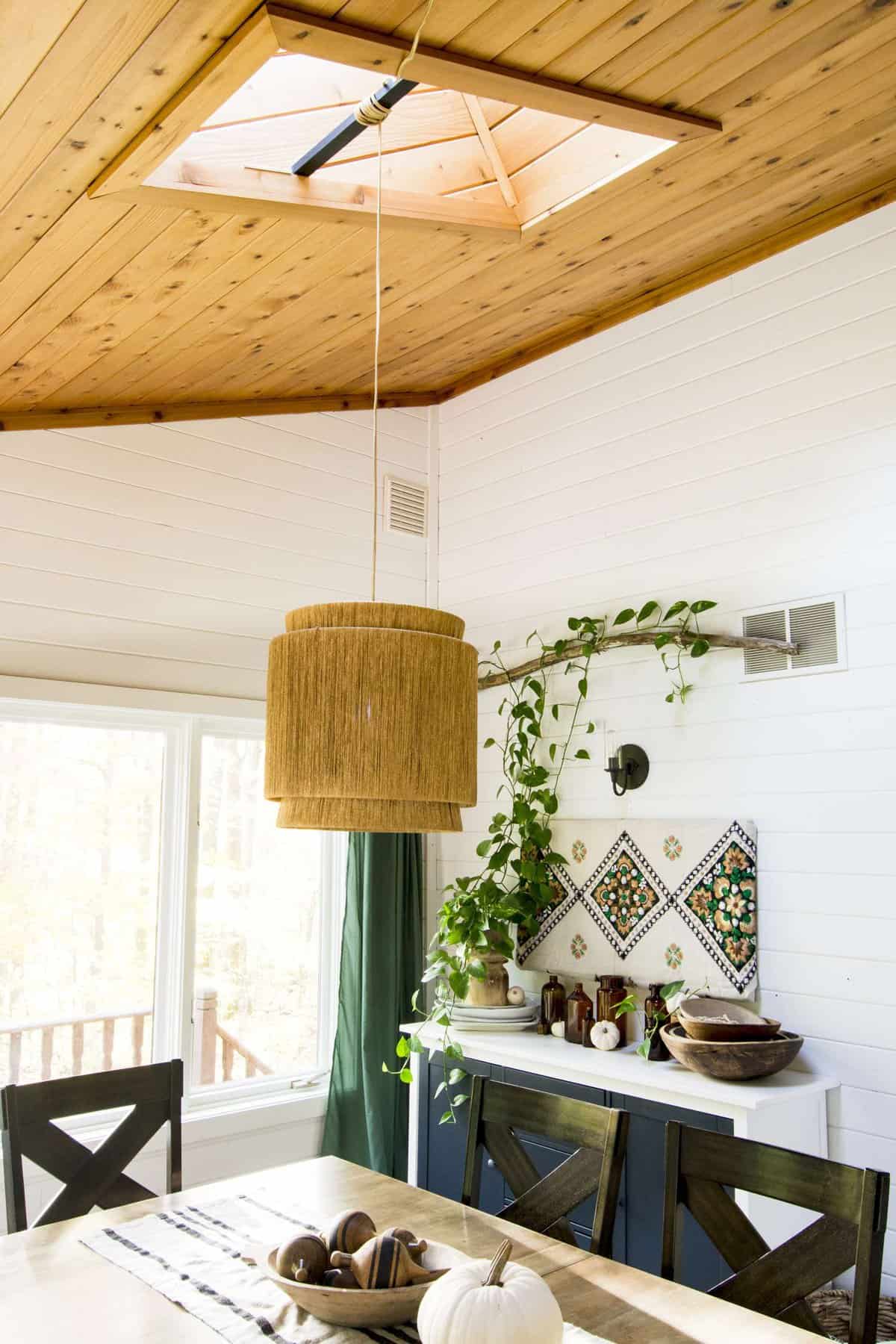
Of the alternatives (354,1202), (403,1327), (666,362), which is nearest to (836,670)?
(666,362)

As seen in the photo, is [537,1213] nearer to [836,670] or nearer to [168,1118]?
[168,1118]

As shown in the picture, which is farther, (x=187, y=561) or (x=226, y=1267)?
(x=187, y=561)

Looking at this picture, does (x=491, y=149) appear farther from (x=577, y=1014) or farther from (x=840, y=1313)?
(x=840, y=1313)

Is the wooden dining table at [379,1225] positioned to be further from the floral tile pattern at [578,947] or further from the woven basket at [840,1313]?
the floral tile pattern at [578,947]

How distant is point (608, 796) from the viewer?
3891mm

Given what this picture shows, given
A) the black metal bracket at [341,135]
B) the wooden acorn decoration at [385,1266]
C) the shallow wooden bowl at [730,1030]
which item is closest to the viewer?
the wooden acorn decoration at [385,1266]

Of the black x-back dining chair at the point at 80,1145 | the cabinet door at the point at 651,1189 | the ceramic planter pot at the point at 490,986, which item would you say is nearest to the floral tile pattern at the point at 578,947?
the ceramic planter pot at the point at 490,986

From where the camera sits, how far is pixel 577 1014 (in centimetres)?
360

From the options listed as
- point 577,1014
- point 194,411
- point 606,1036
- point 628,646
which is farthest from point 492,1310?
point 194,411

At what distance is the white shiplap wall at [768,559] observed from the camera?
311 cm

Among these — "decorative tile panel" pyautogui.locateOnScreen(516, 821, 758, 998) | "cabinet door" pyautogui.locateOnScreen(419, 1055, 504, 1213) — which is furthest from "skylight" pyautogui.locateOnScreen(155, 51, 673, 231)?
"cabinet door" pyautogui.locateOnScreen(419, 1055, 504, 1213)

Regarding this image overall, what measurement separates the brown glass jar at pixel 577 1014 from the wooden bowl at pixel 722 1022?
16.0 inches

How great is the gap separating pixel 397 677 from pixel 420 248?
1.88 meters

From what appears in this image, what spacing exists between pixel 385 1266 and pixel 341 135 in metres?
2.19
